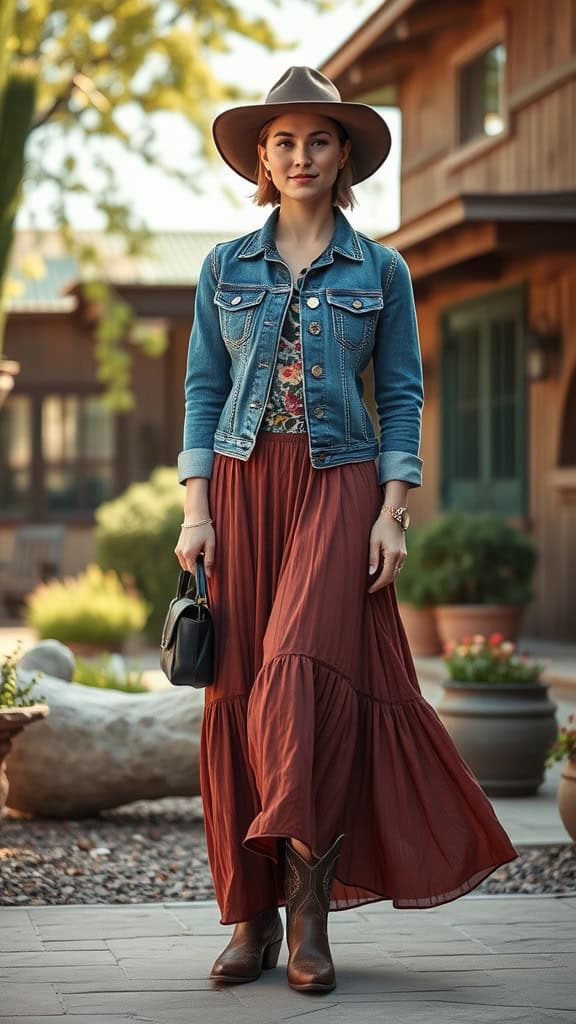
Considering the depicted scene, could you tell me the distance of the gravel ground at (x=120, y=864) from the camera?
204 inches

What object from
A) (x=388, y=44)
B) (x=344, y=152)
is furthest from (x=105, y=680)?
(x=388, y=44)

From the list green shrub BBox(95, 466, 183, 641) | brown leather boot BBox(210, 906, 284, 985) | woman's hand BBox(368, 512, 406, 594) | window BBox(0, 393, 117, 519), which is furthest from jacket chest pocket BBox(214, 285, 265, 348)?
window BBox(0, 393, 117, 519)

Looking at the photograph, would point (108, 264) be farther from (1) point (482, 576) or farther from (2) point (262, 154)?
(2) point (262, 154)

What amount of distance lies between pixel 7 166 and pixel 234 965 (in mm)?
6295

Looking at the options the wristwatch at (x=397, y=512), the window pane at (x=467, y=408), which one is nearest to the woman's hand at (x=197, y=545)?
the wristwatch at (x=397, y=512)

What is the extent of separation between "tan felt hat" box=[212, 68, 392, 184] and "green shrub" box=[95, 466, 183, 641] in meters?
11.1

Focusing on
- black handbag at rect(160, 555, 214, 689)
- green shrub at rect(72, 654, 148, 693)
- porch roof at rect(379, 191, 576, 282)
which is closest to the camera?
black handbag at rect(160, 555, 214, 689)

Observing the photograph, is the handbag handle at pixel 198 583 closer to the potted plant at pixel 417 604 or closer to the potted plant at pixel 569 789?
the potted plant at pixel 569 789

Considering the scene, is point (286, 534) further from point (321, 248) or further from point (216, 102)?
point (216, 102)

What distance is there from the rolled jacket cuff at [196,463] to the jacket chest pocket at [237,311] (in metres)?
0.27

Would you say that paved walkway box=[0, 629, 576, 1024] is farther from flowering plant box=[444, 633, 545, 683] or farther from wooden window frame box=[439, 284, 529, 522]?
wooden window frame box=[439, 284, 529, 522]

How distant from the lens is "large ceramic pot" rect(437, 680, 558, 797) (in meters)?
6.95

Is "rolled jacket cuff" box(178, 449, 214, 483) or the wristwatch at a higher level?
"rolled jacket cuff" box(178, 449, 214, 483)

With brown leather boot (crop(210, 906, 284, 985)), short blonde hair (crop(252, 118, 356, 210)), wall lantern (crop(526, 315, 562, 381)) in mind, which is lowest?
brown leather boot (crop(210, 906, 284, 985))
